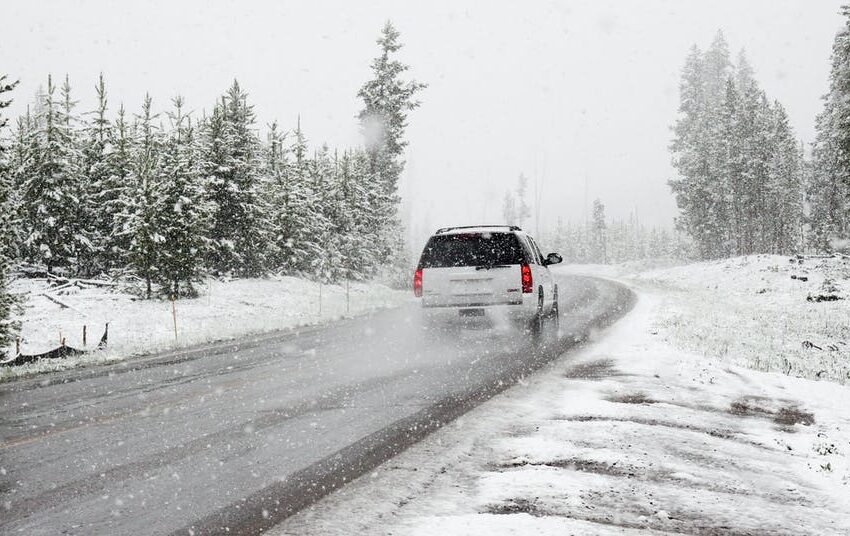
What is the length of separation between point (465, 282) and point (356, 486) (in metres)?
8.02

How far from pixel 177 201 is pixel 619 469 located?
21.2 meters

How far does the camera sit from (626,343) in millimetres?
11328

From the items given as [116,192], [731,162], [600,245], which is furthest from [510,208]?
[116,192]

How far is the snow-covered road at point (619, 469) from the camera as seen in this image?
3607 mm

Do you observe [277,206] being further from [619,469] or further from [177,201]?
[619,469]

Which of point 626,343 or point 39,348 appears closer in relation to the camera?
point 626,343

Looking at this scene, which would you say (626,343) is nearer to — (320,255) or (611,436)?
(611,436)

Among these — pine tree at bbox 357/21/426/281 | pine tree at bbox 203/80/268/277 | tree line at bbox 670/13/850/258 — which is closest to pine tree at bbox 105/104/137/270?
pine tree at bbox 203/80/268/277

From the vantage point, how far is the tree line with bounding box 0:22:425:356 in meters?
23.0

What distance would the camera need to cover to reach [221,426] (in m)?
6.00

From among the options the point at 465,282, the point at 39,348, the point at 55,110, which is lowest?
the point at 39,348

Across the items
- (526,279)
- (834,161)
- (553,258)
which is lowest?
(526,279)

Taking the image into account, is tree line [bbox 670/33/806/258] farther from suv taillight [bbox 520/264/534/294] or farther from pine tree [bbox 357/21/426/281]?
suv taillight [bbox 520/264/534/294]

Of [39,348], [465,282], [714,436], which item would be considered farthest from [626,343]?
[39,348]
